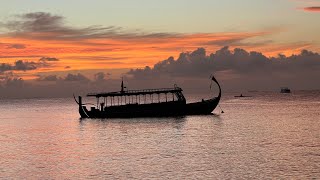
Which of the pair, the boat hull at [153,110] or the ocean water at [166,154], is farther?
the boat hull at [153,110]

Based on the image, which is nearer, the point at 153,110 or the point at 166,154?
the point at 166,154

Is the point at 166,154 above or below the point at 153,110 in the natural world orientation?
below

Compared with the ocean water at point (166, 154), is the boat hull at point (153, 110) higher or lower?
higher

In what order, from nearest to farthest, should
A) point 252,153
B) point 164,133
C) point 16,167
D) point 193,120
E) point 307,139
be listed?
point 16,167
point 252,153
point 307,139
point 164,133
point 193,120

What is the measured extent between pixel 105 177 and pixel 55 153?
17.1 metres

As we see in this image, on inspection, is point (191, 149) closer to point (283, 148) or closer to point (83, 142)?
point (283, 148)

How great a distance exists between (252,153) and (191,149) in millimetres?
7390

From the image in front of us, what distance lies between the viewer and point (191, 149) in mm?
52875

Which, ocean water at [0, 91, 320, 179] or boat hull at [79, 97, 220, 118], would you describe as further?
boat hull at [79, 97, 220, 118]

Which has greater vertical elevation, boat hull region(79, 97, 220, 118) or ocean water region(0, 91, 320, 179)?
boat hull region(79, 97, 220, 118)

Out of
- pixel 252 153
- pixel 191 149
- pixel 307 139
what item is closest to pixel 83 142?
pixel 191 149

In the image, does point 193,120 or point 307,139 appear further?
point 193,120

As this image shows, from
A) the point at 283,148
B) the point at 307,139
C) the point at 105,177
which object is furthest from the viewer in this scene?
the point at 307,139

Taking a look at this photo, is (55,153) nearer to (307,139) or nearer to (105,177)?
(105,177)
